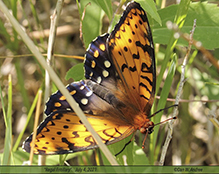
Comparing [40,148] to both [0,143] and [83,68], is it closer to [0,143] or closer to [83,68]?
[83,68]

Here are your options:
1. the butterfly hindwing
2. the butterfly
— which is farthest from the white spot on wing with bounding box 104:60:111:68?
the butterfly hindwing

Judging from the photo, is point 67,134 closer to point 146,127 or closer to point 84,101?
point 84,101

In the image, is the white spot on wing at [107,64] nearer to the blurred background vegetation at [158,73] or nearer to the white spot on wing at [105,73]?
the white spot on wing at [105,73]

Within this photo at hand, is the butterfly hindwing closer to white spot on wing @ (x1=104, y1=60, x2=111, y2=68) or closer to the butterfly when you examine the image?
the butterfly

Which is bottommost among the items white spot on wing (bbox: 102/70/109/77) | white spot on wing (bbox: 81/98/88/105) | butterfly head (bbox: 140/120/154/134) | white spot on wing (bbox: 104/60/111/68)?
butterfly head (bbox: 140/120/154/134)

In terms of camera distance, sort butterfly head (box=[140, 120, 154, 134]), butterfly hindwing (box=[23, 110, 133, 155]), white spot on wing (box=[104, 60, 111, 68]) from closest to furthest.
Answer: butterfly hindwing (box=[23, 110, 133, 155]), butterfly head (box=[140, 120, 154, 134]), white spot on wing (box=[104, 60, 111, 68])

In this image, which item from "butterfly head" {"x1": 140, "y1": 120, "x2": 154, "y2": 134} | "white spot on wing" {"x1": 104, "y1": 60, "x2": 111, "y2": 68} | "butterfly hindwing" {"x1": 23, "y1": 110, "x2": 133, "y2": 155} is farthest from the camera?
"white spot on wing" {"x1": 104, "y1": 60, "x2": 111, "y2": 68}

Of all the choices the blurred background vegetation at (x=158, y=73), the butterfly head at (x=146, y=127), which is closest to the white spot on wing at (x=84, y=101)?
the blurred background vegetation at (x=158, y=73)
